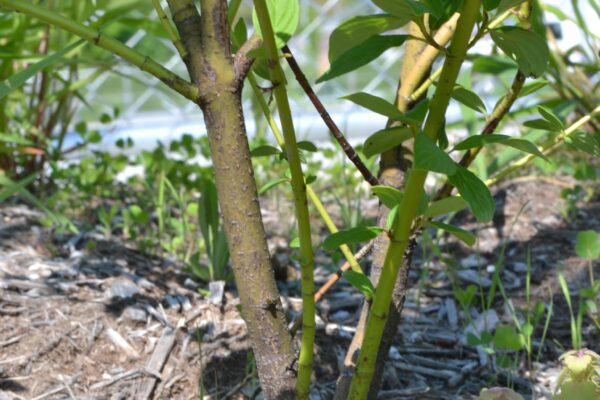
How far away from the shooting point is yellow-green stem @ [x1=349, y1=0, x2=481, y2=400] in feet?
2.22

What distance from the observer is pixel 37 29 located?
2305 millimetres

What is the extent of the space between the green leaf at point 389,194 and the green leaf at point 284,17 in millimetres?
172

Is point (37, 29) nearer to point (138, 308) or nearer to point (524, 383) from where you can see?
point (138, 308)

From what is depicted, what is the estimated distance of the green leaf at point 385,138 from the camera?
781 millimetres

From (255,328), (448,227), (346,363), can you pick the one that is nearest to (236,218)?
(255,328)

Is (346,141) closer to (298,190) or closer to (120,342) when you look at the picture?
(298,190)

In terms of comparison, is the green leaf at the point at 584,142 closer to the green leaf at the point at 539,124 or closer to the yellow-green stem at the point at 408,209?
the green leaf at the point at 539,124

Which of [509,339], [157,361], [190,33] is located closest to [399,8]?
[190,33]

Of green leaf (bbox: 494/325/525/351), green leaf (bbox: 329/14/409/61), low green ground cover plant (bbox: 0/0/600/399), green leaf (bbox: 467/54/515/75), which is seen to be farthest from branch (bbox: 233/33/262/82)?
green leaf (bbox: 467/54/515/75)

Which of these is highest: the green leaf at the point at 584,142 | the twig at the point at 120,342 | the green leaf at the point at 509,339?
the green leaf at the point at 584,142

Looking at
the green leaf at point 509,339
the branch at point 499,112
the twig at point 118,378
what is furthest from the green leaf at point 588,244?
the twig at point 118,378

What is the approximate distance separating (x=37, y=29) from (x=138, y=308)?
116cm

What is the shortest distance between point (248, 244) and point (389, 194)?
0.64ft

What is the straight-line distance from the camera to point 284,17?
828mm
